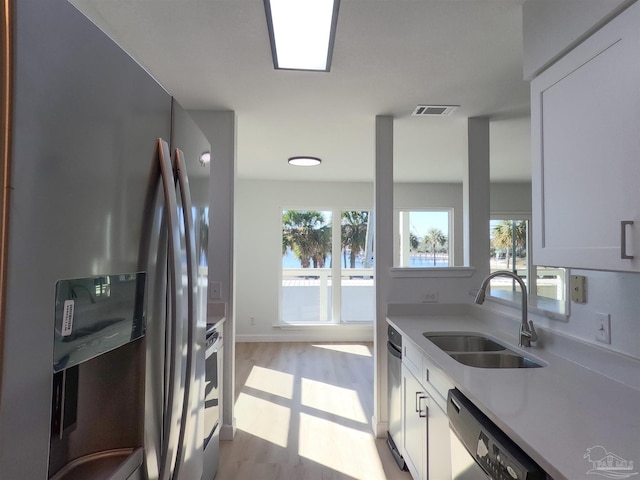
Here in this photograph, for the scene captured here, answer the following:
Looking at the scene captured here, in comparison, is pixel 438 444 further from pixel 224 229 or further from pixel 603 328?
pixel 224 229

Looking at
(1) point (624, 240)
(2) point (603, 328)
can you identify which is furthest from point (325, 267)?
(1) point (624, 240)

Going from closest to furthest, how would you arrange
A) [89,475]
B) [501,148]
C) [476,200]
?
[89,475], [476,200], [501,148]

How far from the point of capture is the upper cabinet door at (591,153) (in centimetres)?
102

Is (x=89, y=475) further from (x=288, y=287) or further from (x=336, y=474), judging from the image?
(x=288, y=287)

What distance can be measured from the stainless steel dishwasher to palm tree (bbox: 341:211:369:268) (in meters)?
3.12

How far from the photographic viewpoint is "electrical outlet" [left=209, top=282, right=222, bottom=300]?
2.69m

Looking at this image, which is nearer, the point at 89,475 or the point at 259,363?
the point at 89,475

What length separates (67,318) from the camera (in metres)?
0.58

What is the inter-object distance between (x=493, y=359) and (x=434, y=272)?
41.1 inches

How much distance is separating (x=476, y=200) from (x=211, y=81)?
2.15 meters

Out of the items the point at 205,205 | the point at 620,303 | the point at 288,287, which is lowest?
the point at 288,287

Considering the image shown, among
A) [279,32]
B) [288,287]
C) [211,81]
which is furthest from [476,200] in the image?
[288,287]

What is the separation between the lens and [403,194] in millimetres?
5848

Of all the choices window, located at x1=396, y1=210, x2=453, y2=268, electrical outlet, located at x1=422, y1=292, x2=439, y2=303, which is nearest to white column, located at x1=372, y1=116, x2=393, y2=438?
electrical outlet, located at x1=422, y1=292, x2=439, y2=303
